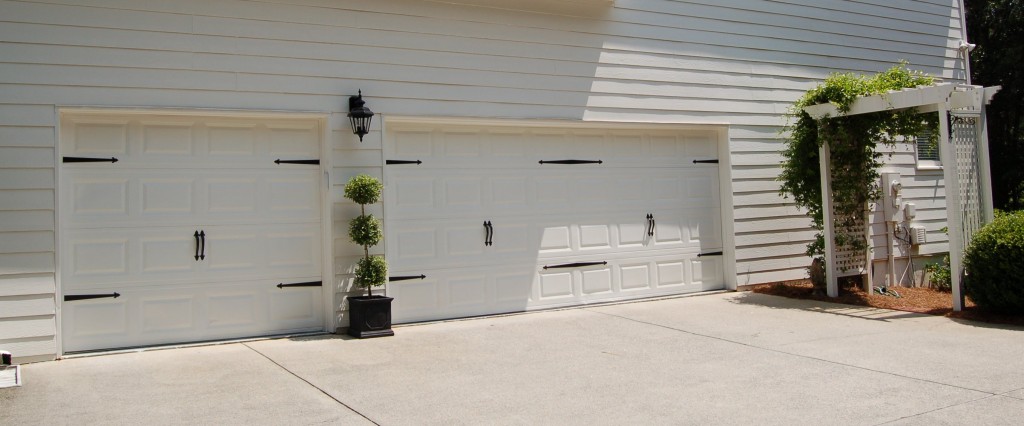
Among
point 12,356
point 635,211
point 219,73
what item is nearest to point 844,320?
point 635,211

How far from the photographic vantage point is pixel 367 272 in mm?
6707

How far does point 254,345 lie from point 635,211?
170 inches

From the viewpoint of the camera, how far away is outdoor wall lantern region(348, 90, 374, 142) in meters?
6.81

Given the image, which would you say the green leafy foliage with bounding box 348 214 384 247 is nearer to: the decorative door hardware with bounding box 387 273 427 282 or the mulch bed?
the decorative door hardware with bounding box 387 273 427 282

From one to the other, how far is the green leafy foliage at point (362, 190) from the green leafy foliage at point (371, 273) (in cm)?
52

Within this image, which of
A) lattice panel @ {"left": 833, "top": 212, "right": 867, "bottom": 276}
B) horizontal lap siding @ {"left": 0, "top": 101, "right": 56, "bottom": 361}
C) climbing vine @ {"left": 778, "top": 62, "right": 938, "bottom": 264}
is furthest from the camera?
lattice panel @ {"left": 833, "top": 212, "right": 867, "bottom": 276}

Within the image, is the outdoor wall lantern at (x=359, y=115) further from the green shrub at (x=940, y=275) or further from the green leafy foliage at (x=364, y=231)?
the green shrub at (x=940, y=275)

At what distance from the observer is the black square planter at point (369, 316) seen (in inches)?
264

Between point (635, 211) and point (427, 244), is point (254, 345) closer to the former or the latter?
point (427, 244)

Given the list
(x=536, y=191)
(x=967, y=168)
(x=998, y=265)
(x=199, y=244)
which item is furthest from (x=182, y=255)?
(x=967, y=168)

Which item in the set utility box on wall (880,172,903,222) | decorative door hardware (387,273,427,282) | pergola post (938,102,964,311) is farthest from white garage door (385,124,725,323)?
pergola post (938,102,964,311)

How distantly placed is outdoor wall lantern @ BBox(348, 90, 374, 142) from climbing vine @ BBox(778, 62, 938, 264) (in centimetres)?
482

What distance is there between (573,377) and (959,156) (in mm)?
4814

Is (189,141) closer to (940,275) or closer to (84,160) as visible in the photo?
(84,160)
